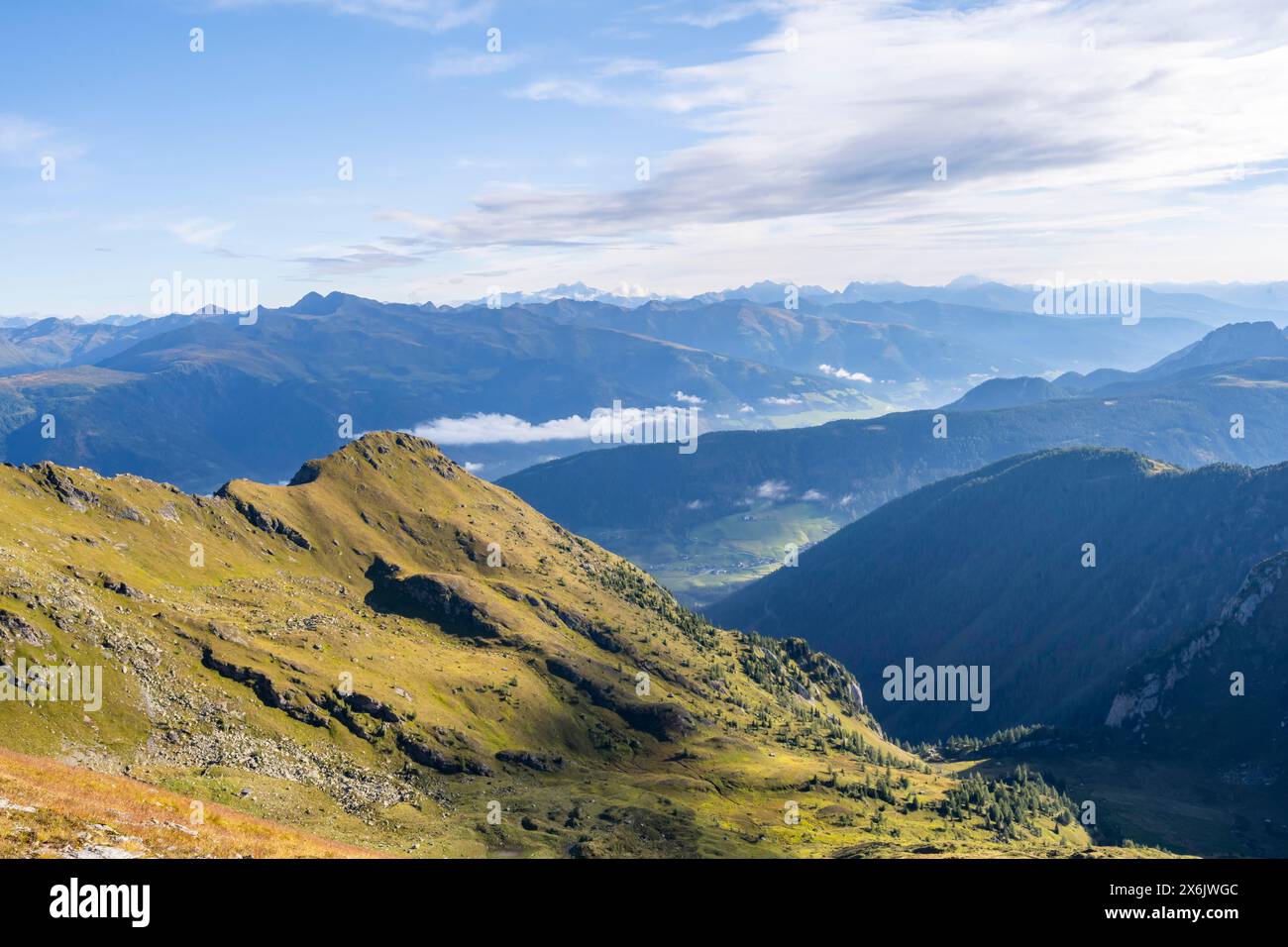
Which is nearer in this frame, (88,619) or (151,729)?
(151,729)

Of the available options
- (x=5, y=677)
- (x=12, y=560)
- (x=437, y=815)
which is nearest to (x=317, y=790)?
(x=437, y=815)
